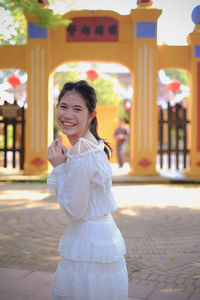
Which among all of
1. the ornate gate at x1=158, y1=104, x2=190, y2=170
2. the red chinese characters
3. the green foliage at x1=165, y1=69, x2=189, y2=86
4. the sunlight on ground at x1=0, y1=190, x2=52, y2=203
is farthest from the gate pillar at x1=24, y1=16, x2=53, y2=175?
the green foliage at x1=165, y1=69, x2=189, y2=86

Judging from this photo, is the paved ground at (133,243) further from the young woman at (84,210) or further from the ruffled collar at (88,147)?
the ruffled collar at (88,147)

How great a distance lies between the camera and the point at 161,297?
120 inches

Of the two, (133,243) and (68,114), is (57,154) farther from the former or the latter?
(133,243)

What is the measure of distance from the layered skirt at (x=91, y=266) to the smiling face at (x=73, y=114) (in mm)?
483

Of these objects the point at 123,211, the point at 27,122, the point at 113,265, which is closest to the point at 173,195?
A: the point at 123,211

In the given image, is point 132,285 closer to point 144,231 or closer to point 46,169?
point 144,231

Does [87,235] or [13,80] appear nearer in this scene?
[87,235]

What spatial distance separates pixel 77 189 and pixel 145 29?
33.2ft

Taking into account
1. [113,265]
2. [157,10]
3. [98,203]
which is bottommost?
[113,265]

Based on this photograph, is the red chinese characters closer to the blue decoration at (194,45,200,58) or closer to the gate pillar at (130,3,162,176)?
the gate pillar at (130,3,162,176)

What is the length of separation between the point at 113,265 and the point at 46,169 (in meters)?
9.46

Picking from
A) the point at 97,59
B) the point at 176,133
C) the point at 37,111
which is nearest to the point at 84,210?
the point at 37,111

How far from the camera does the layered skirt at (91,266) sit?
1.81 metres

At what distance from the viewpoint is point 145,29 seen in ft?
36.2
